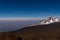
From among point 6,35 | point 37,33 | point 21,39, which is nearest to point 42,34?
point 37,33

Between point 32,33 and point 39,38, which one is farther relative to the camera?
point 32,33

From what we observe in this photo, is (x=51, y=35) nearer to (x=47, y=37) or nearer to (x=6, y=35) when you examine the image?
(x=47, y=37)

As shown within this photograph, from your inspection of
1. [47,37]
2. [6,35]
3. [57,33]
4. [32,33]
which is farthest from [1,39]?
[57,33]

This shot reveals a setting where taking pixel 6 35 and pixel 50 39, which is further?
pixel 6 35

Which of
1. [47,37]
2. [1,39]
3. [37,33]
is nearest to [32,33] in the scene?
[37,33]

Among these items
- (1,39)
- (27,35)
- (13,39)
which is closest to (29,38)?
(27,35)

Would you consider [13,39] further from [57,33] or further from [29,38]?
[57,33]

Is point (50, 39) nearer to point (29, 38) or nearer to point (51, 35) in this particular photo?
point (51, 35)
